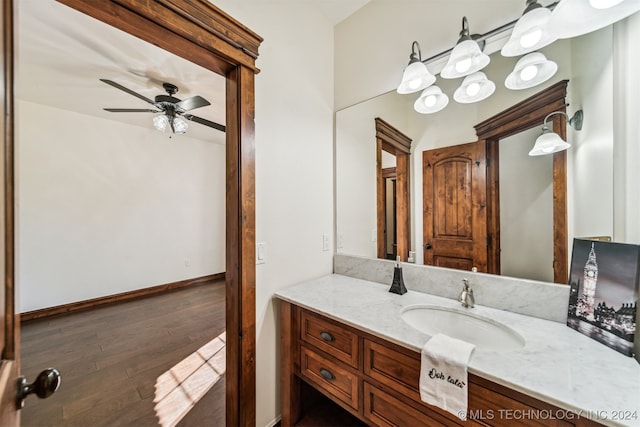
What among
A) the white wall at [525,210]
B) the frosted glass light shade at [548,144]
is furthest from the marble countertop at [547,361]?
the frosted glass light shade at [548,144]

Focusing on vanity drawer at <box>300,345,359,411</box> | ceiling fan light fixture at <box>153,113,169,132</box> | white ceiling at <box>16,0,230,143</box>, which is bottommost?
vanity drawer at <box>300,345,359,411</box>

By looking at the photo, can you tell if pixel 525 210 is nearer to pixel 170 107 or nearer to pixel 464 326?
pixel 464 326

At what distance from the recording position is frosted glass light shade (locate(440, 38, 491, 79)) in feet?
3.84

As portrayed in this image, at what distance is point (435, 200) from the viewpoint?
1.46 metres

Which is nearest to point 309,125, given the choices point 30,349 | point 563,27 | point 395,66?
point 395,66

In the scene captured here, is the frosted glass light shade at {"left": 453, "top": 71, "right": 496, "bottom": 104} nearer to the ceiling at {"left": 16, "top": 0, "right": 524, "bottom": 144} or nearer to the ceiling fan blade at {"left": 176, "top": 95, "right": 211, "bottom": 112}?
the ceiling at {"left": 16, "top": 0, "right": 524, "bottom": 144}

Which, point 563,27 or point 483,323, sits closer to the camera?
point 563,27

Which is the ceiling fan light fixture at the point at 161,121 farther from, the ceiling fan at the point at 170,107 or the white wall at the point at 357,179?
the white wall at the point at 357,179

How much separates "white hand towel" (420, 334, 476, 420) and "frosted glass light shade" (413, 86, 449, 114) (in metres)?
1.22

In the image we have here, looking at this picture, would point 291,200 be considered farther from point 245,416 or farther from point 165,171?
point 165,171

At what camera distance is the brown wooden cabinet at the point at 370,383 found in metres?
0.73

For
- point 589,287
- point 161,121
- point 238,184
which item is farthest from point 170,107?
point 589,287

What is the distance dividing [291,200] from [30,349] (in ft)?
9.86

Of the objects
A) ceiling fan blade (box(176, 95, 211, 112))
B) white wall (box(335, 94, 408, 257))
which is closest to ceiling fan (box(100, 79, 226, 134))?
ceiling fan blade (box(176, 95, 211, 112))
